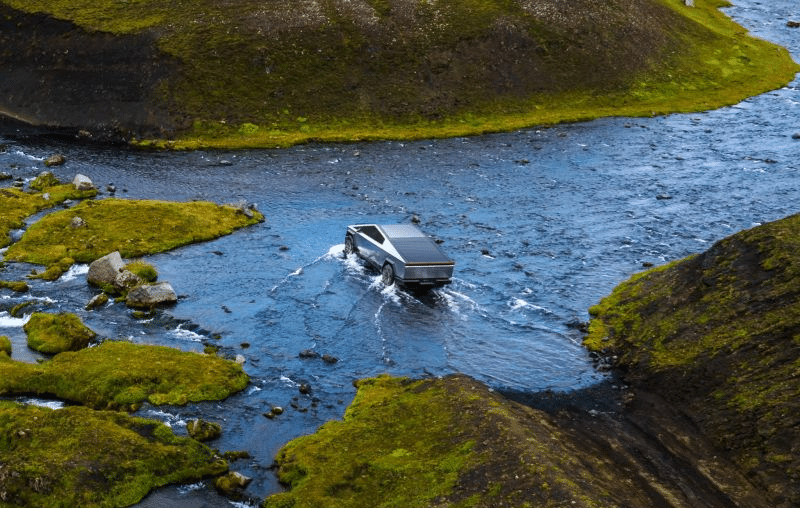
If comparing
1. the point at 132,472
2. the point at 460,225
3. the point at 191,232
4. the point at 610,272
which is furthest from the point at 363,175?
the point at 132,472

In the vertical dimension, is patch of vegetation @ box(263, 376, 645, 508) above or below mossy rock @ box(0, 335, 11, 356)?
above

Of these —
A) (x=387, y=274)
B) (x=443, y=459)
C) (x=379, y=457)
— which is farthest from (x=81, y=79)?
(x=443, y=459)

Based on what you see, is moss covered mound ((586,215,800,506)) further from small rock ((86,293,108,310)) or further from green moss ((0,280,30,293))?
green moss ((0,280,30,293))

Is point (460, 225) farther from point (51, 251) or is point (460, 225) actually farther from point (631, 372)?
point (51, 251)

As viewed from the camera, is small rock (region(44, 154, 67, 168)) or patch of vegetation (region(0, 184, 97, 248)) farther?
small rock (region(44, 154, 67, 168))

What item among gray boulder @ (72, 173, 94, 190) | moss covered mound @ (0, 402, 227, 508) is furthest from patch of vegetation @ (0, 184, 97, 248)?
moss covered mound @ (0, 402, 227, 508)

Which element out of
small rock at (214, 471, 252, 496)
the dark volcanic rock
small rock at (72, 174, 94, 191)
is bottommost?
small rock at (214, 471, 252, 496)

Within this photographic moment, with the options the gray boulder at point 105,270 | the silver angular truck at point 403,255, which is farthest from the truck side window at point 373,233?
the gray boulder at point 105,270
